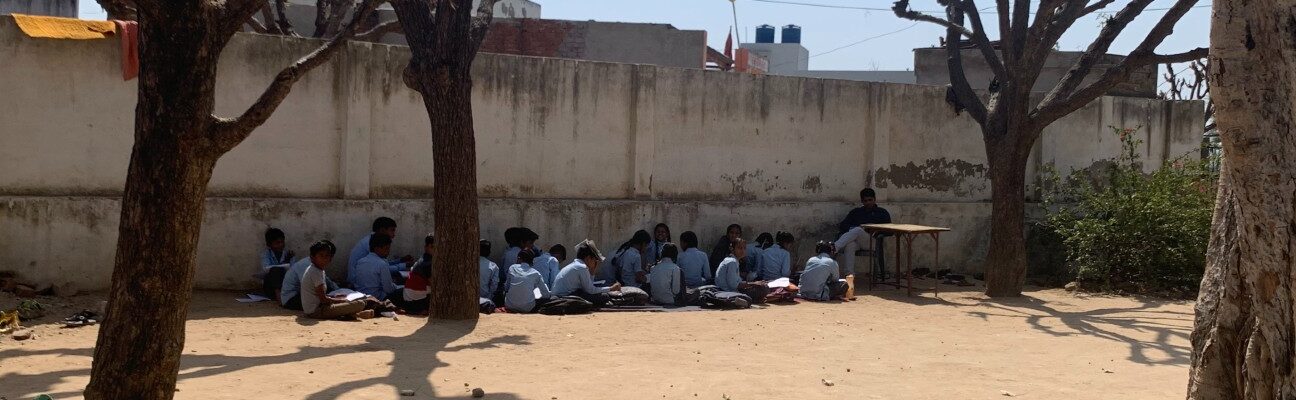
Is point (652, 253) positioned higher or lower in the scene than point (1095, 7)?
lower

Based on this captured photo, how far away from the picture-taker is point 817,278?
12648 millimetres

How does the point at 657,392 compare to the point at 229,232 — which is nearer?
the point at 657,392

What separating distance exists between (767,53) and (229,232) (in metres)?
29.8

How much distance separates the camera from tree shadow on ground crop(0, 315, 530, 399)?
22.3ft

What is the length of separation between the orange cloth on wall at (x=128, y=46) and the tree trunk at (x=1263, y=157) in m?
9.18

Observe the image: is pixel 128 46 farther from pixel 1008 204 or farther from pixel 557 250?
pixel 1008 204

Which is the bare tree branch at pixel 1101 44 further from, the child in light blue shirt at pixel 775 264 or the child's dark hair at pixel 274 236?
the child's dark hair at pixel 274 236

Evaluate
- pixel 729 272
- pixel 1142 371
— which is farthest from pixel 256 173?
pixel 1142 371

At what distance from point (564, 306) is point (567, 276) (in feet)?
1.33

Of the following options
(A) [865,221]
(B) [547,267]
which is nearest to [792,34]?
(A) [865,221]

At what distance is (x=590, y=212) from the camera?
1321 cm

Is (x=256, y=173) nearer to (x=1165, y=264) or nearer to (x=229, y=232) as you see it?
(x=229, y=232)

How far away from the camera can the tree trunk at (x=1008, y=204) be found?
13320 mm

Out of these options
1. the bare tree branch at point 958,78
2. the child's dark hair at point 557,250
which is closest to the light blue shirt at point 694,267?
the child's dark hair at point 557,250
